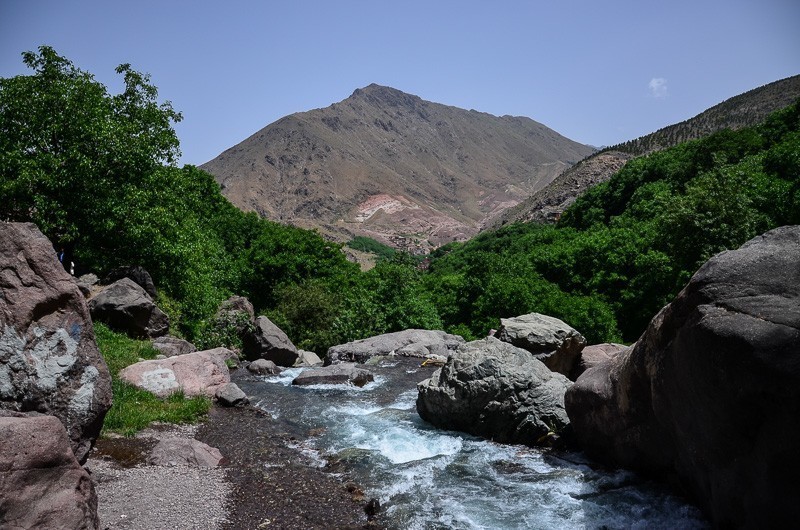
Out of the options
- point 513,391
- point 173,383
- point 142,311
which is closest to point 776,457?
point 513,391

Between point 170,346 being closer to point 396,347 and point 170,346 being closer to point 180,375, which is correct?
point 180,375

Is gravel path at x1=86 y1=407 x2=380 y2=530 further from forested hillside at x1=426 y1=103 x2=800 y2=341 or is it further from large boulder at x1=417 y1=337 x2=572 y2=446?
forested hillside at x1=426 y1=103 x2=800 y2=341

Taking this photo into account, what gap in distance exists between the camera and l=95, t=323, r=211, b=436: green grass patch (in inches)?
437

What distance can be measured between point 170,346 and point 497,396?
11.6m

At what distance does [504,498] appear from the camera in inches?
359

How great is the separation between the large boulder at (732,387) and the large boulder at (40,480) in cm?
772

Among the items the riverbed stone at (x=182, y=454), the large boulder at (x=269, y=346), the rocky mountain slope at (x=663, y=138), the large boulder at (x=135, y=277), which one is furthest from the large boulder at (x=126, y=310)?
the rocky mountain slope at (x=663, y=138)

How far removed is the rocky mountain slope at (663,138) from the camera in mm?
69062

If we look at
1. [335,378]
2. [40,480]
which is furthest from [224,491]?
[335,378]

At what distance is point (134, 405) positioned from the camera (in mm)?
12266

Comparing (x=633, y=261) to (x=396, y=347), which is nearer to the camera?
(x=396, y=347)

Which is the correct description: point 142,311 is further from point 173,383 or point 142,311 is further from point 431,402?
point 431,402

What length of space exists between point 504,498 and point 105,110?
71.0 ft

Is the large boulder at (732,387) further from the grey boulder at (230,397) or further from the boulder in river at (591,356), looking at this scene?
the grey boulder at (230,397)
